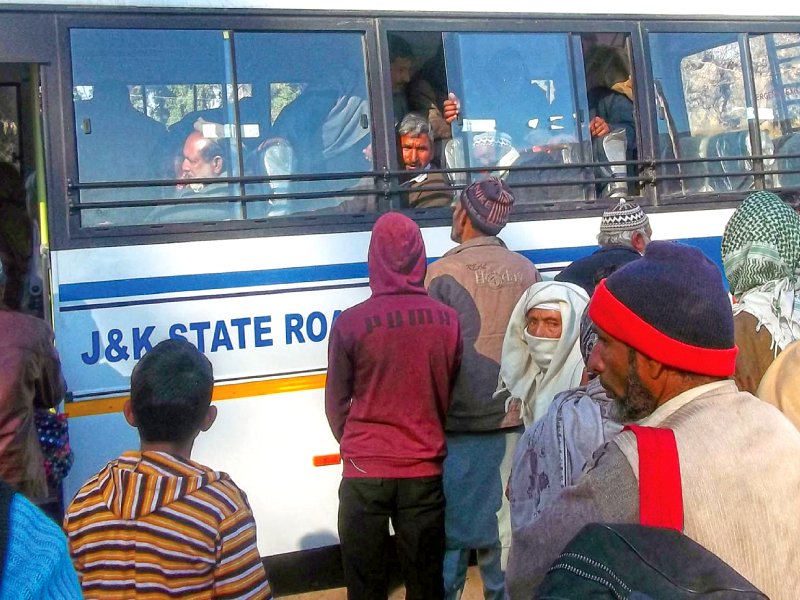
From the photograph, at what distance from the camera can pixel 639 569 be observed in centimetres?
146

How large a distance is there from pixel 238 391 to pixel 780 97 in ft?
11.6

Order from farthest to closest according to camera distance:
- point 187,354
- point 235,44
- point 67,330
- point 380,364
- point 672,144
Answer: point 672,144
point 235,44
point 67,330
point 380,364
point 187,354

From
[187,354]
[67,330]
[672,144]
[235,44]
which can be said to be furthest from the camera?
[672,144]

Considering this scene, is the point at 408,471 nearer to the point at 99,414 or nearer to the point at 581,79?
the point at 99,414

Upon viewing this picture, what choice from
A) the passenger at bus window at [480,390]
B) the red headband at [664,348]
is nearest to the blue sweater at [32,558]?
the red headband at [664,348]

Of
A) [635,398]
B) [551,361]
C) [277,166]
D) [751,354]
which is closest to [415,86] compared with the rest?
[277,166]

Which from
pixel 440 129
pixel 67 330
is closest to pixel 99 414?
pixel 67 330

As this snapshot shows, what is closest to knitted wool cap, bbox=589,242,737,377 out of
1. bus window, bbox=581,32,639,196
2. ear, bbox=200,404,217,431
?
ear, bbox=200,404,217,431

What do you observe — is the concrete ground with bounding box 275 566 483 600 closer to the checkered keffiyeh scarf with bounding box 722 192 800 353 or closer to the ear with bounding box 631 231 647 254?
the ear with bounding box 631 231 647 254

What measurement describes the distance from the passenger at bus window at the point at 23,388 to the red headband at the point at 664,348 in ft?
7.93

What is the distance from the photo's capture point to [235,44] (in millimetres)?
4598

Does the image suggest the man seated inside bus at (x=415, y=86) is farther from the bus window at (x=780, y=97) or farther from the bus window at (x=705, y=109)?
the bus window at (x=780, y=97)

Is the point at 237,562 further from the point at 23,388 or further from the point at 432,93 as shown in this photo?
the point at 432,93

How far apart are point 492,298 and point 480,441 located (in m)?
0.66
